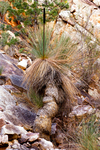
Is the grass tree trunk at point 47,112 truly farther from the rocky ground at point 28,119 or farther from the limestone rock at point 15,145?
the limestone rock at point 15,145

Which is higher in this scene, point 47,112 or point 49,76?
point 49,76

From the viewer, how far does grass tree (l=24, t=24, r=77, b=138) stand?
11.4ft

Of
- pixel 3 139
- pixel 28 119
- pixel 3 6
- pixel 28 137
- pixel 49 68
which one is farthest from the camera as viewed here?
pixel 3 6

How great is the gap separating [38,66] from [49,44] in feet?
2.16

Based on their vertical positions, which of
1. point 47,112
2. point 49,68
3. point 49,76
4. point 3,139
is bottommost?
point 47,112

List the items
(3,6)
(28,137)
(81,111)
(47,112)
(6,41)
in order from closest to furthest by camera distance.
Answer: (28,137), (47,112), (81,111), (6,41), (3,6)

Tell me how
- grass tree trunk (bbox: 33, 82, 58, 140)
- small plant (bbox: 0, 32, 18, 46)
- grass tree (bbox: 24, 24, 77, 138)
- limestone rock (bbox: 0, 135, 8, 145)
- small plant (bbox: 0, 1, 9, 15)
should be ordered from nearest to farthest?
limestone rock (bbox: 0, 135, 8, 145), grass tree trunk (bbox: 33, 82, 58, 140), grass tree (bbox: 24, 24, 77, 138), small plant (bbox: 0, 32, 18, 46), small plant (bbox: 0, 1, 9, 15)

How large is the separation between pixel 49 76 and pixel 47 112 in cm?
78

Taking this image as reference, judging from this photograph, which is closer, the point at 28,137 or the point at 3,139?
Result: the point at 3,139

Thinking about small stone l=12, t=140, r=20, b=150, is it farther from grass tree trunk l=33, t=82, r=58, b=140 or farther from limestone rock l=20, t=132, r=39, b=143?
grass tree trunk l=33, t=82, r=58, b=140

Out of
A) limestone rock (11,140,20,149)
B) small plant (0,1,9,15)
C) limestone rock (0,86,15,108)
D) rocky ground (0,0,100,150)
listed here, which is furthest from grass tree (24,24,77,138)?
small plant (0,1,9,15)

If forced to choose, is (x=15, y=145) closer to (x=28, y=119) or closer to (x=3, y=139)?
(x=3, y=139)

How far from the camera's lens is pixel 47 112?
3295 mm

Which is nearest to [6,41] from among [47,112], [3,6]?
[3,6]
